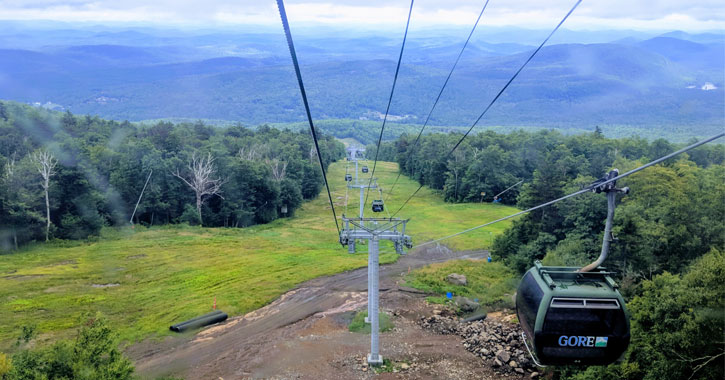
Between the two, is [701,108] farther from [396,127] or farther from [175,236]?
[175,236]

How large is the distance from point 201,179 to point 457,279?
33.0 meters

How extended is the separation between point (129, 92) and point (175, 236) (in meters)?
136

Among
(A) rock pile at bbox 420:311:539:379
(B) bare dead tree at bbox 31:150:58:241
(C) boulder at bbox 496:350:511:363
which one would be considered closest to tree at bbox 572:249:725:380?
(A) rock pile at bbox 420:311:539:379

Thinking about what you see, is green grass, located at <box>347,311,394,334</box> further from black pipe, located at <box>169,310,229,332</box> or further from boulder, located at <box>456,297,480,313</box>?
black pipe, located at <box>169,310,229,332</box>

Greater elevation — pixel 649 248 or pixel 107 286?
pixel 649 248

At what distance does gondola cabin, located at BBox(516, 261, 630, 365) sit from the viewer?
848 centimetres

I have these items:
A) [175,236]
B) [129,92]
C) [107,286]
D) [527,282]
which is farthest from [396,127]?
[527,282]

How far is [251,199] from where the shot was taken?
58969mm

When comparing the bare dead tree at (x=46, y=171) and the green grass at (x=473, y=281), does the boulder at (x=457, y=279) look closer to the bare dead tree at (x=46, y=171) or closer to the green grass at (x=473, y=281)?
the green grass at (x=473, y=281)

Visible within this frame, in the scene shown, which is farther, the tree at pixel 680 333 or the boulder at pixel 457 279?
the boulder at pixel 457 279

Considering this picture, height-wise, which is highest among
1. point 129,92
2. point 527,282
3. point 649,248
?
point 129,92

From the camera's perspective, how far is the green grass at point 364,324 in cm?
2694

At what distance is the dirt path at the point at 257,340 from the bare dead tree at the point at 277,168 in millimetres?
29911

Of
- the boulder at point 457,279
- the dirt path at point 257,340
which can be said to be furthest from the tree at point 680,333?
the boulder at point 457,279
